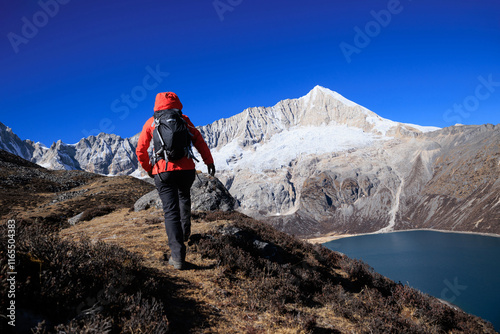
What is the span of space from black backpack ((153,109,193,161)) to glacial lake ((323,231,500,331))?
54625mm

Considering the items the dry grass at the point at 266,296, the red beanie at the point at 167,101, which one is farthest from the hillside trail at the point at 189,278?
the red beanie at the point at 167,101

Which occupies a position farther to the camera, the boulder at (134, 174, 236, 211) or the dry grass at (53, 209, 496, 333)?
the boulder at (134, 174, 236, 211)

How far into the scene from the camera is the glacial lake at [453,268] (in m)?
53.2

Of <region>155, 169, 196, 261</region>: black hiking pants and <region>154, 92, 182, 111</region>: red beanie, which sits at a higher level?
<region>154, 92, 182, 111</region>: red beanie

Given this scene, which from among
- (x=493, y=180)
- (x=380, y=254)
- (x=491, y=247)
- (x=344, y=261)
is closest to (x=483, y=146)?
(x=493, y=180)

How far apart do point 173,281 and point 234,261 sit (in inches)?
74.8

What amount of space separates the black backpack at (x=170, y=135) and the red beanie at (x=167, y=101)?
170mm

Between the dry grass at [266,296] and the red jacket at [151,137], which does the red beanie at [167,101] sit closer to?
the red jacket at [151,137]

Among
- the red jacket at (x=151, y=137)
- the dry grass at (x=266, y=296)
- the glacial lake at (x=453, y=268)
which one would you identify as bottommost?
the glacial lake at (x=453, y=268)

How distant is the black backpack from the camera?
588 cm

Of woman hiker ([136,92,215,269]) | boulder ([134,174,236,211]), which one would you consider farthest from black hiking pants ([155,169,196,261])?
boulder ([134,174,236,211])

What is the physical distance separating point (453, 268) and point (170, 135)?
313 feet

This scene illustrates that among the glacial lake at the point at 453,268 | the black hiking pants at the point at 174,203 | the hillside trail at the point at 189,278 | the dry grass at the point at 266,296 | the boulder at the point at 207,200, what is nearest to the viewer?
the hillside trail at the point at 189,278

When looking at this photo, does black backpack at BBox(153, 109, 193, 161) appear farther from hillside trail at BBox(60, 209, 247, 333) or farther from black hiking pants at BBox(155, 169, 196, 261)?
hillside trail at BBox(60, 209, 247, 333)
